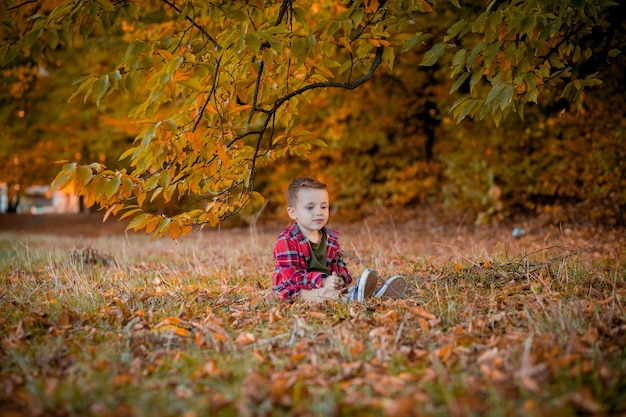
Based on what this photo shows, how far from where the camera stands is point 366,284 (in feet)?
11.5

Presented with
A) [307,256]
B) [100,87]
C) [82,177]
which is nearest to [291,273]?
[307,256]

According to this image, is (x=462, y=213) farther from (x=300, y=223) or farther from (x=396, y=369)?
(x=396, y=369)

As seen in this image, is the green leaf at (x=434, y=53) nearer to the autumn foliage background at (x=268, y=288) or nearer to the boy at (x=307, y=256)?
the autumn foliage background at (x=268, y=288)

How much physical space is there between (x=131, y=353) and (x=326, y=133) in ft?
27.8

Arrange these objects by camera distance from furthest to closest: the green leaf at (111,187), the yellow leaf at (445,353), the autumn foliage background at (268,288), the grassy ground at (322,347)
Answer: the green leaf at (111,187), the yellow leaf at (445,353), the autumn foliage background at (268,288), the grassy ground at (322,347)

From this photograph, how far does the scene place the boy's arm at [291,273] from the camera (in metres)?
3.82

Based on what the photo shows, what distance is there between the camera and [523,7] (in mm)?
3500

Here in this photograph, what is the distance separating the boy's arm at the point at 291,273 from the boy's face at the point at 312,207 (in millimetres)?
200

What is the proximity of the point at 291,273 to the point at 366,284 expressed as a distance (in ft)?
2.06

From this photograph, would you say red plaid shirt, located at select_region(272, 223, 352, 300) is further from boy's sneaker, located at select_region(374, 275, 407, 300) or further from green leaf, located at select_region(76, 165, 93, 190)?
green leaf, located at select_region(76, 165, 93, 190)

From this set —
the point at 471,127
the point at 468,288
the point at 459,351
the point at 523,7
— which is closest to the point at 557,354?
the point at 459,351

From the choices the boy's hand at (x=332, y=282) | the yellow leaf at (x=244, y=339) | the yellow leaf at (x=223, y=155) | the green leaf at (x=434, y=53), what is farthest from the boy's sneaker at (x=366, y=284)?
the green leaf at (x=434, y=53)

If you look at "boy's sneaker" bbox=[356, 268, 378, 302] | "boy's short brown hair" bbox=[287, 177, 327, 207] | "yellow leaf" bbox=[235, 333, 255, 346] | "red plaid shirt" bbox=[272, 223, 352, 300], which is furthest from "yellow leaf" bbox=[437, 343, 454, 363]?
"boy's short brown hair" bbox=[287, 177, 327, 207]

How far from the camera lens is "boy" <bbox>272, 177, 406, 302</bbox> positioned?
146 inches
